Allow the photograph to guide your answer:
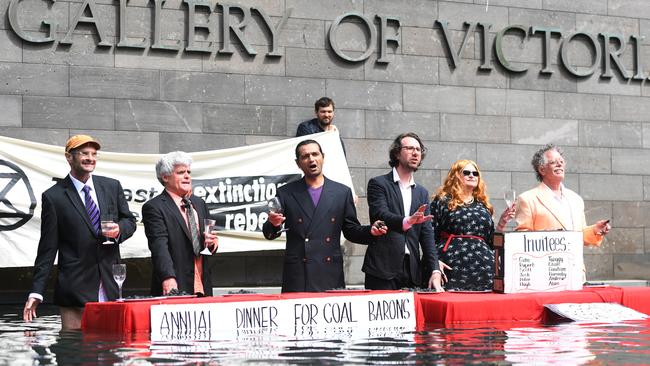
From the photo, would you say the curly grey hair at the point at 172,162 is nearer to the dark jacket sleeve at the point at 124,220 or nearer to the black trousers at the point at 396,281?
the dark jacket sleeve at the point at 124,220

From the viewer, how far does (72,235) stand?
781cm

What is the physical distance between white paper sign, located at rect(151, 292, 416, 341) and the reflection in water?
0.05 m

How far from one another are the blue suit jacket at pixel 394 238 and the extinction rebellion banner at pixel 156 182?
14.9 ft

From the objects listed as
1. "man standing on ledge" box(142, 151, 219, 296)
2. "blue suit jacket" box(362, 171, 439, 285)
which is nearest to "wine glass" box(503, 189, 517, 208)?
"blue suit jacket" box(362, 171, 439, 285)

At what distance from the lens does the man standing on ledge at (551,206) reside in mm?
8984

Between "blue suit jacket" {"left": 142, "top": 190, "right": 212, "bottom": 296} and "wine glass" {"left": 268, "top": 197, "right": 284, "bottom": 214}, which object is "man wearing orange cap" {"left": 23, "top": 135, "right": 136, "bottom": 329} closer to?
"blue suit jacket" {"left": 142, "top": 190, "right": 212, "bottom": 296}

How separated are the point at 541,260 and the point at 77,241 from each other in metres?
3.08

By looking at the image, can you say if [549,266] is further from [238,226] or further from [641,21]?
[641,21]

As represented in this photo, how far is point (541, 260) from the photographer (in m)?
7.92

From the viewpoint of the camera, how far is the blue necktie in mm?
7844

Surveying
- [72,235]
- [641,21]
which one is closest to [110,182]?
[72,235]

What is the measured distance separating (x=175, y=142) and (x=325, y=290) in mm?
5840

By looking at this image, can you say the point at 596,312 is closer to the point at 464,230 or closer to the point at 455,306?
the point at 455,306

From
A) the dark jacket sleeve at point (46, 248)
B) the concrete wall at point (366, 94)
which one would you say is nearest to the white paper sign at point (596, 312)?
the dark jacket sleeve at point (46, 248)
